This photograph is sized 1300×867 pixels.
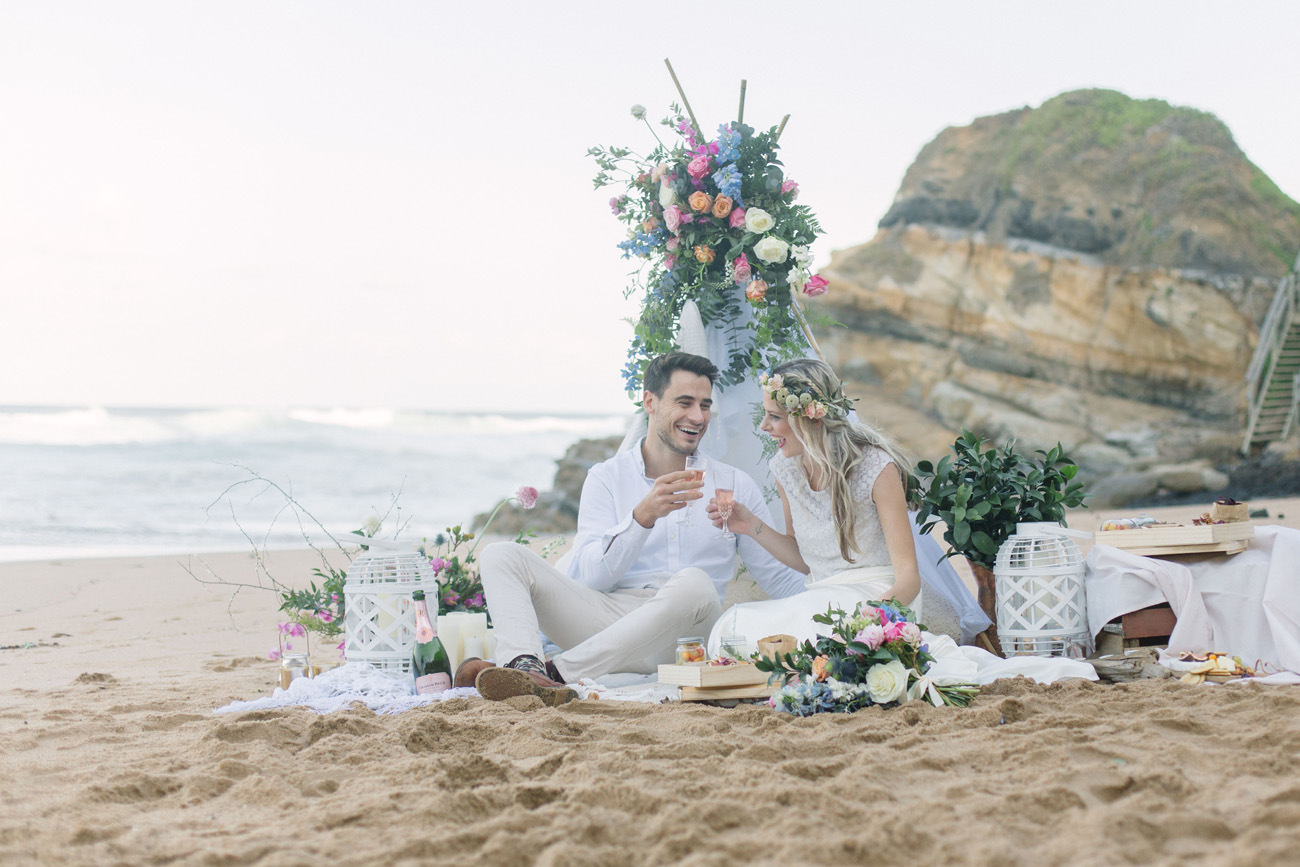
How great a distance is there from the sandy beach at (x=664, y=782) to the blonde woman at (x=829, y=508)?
0.69 meters

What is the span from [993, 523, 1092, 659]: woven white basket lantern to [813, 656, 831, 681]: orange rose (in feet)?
3.94

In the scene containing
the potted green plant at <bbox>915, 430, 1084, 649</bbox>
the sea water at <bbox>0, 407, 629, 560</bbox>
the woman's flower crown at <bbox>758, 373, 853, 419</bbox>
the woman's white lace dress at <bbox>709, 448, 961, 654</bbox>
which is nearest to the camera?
the woman's white lace dress at <bbox>709, 448, 961, 654</bbox>

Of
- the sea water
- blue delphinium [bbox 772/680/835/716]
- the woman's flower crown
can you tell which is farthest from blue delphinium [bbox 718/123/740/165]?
the sea water

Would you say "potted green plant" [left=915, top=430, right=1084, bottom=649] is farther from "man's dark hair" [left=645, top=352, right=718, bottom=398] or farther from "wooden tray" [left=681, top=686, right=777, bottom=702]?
"wooden tray" [left=681, top=686, right=777, bottom=702]

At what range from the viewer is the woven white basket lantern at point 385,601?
4496 millimetres

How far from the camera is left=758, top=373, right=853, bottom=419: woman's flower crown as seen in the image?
14.3ft

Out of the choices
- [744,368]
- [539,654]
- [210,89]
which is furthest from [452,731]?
[210,89]

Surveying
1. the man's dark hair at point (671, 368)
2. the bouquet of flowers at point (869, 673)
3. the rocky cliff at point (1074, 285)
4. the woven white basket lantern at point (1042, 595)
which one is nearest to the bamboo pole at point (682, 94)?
the man's dark hair at point (671, 368)

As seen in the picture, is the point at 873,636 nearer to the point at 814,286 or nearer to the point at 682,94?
the point at 814,286

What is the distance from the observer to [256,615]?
7754 millimetres

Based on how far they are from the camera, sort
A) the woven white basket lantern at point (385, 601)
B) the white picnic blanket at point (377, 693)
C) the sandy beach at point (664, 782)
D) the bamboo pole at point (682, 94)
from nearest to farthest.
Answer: the sandy beach at point (664, 782), the white picnic blanket at point (377, 693), the woven white basket lantern at point (385, 601), the bamboo pole at point (682, 94)

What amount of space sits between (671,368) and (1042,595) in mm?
1983

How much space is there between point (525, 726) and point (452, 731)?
0.25 metres

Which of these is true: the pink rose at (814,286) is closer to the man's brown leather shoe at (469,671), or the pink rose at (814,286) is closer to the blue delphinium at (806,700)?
the blue delphinium at (806,700)
